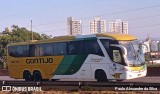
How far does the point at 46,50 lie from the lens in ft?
88.0

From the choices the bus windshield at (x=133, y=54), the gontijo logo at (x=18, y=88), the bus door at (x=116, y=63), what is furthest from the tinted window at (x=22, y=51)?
the gontijo logo at (x=18, y=88)

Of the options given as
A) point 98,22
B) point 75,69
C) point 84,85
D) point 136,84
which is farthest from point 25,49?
point 98,22

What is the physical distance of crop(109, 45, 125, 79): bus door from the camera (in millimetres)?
22297

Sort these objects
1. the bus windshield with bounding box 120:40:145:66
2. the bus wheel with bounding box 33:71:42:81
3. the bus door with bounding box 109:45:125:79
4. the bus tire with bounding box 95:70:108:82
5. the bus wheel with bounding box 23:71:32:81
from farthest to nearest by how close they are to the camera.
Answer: the bus wheel with bounding box 23:71:32:81 → the bus wheel with bounding box 33:71:42:81 → the bus tire with bounding box 95:70:108:82 → the bus windshield with bounding box 120:40:145:66 → the bus door with bounding box 109:45:125:79

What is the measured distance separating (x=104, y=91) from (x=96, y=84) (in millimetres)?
800

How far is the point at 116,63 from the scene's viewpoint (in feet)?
74.0

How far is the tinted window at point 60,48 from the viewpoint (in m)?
25.5

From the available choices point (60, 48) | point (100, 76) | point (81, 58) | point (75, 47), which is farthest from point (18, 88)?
point (60, 48)

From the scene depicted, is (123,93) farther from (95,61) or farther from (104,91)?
(95,61)

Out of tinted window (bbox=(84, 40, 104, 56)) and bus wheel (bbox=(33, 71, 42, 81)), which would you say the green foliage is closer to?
bus wheel (bbox=(33, 71, 42, 81))

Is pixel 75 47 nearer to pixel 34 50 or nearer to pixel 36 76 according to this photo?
pixel 34 50

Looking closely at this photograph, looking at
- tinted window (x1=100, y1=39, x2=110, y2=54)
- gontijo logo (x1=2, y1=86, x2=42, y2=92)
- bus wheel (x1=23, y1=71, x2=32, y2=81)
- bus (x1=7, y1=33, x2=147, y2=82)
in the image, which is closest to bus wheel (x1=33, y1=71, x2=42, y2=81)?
bus (x1=7, y1=33, x2=147, y2=82)

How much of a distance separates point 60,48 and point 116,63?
4.80 meters

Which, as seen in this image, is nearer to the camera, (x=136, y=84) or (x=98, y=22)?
(x=136, y=84)
